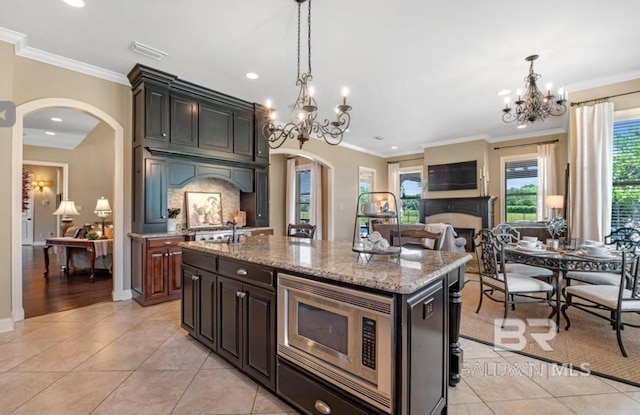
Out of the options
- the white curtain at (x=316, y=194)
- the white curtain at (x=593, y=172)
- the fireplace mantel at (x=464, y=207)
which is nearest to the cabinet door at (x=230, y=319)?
the white curtain at (x=593, y=172)

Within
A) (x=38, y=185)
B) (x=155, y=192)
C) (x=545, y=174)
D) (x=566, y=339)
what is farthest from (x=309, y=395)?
(x=38, y=185)

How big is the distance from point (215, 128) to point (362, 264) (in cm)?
380

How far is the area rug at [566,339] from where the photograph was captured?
2.32 m

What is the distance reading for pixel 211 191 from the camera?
16.4ft

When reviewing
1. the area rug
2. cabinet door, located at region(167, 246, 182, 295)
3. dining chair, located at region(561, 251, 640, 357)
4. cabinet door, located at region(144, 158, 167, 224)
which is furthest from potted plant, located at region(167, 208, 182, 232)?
dining chair, located at region(561, 251, 640, 357)

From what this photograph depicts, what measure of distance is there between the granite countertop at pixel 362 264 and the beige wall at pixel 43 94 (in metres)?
2.42

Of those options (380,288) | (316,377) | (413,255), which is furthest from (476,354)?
(380,288)

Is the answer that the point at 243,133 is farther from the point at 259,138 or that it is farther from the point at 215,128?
the point at 215,128

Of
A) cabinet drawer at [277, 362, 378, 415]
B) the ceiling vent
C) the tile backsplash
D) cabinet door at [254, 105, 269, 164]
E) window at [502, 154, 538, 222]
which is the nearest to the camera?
cabinet drawer at [277, 362, 378, 415]

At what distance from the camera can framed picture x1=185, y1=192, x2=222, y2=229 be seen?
4.65 meters

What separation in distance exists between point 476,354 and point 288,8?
3.49 meters

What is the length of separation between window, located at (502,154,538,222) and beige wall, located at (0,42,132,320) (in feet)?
27.4

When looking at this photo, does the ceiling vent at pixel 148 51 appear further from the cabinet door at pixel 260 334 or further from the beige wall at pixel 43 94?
the cabinet door at pixel 260 334

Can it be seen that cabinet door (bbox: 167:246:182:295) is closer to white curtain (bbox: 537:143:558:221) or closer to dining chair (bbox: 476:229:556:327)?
dining chair (bbox: 476:229:556:327)
